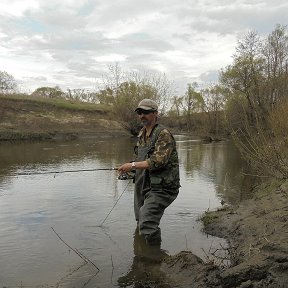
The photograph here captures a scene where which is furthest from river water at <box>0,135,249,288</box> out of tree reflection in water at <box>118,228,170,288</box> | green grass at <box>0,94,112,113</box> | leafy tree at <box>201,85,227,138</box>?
green grass at <box>0,94,112,113</box>

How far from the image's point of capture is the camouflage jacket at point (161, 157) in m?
5.70

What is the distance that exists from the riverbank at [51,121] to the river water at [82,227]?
2514 centimetres

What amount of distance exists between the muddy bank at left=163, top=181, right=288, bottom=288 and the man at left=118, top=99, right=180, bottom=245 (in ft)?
2.57

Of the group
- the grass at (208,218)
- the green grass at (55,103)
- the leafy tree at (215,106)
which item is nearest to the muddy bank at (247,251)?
Result: the grass at (208,218)

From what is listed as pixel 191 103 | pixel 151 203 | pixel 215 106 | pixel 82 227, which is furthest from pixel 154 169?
pixel 191 103

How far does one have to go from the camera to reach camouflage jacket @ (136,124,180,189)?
5.70 m

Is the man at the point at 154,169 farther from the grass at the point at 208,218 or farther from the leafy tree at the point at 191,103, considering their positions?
the leafy tree at the point at 191,103

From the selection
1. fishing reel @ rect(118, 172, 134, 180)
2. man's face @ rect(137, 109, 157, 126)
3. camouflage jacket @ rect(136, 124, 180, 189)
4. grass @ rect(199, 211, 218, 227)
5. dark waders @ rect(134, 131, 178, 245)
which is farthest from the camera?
grass @ rect(199, 211, 218, 227)

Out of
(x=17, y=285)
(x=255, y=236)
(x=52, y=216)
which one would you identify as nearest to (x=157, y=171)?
(x=255, y=236)

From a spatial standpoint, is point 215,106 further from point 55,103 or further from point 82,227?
point 82,227

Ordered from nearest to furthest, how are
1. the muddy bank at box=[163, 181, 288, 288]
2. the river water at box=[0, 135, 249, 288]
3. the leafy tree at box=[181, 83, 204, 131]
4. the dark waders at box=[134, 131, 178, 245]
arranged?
1. the muddy bank at box=[163, 181, 288, 288]
2. the river water at box=[0, 135, 249, 288]
3. the dark waders at box=[134, 131, 178, 245]
4. the leafy tree at box=[181, 83, 204, 131]

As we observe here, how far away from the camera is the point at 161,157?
5.68 meters

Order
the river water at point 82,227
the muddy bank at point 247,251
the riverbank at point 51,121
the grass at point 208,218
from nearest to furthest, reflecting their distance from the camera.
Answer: the muddy bank at point 247,251
the river water at point 82,227
the grass at point 208,218
the riverbank at point 51,121

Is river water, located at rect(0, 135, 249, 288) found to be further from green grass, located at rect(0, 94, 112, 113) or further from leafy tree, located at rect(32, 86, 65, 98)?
leafy tree, located at rect(32, 86, 65, 98)
